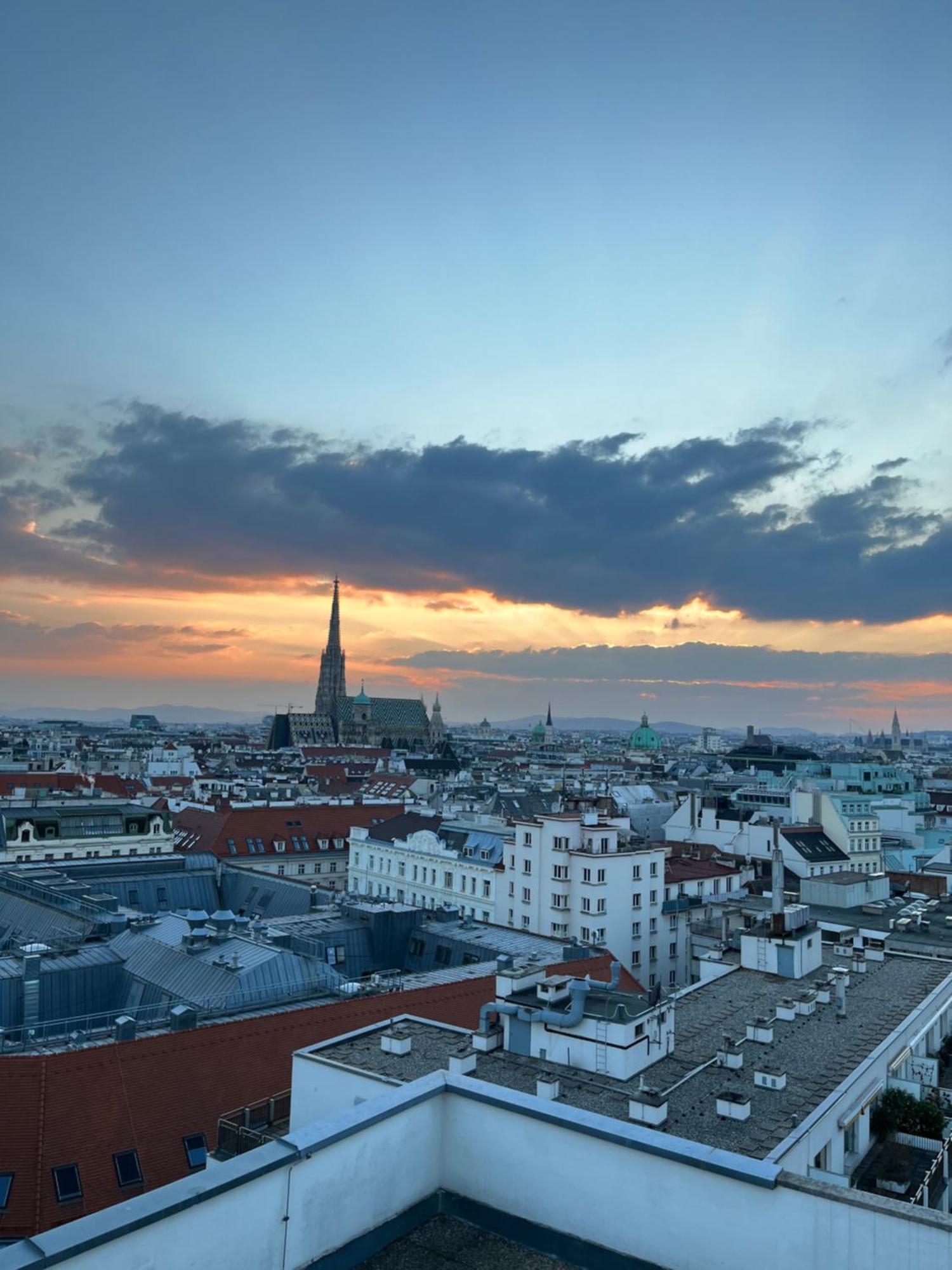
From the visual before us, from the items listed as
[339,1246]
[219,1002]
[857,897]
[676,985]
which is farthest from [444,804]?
[339,1246]

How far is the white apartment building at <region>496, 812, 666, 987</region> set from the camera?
204 feet

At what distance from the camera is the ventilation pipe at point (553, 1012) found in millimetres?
24031

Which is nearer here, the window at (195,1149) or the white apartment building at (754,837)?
the window at (195,1149)

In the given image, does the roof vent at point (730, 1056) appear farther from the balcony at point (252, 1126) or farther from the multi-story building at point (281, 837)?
the multi-story building at point (281, 837)

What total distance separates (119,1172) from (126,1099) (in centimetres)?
186

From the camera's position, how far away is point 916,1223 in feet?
42.3

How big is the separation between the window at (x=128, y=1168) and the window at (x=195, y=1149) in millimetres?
1443

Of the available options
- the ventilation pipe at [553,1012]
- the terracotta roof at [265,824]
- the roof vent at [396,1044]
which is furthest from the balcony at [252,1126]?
the terracotta roof at [265,824]

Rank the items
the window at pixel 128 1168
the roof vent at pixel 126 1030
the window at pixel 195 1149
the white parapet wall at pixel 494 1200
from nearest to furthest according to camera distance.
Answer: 1. the white parapet wall at pixel 494 1200
2. the window at pixel 128 1168
3. the window at pixel 195 1149
4. the roof vent at pixel 126 1030

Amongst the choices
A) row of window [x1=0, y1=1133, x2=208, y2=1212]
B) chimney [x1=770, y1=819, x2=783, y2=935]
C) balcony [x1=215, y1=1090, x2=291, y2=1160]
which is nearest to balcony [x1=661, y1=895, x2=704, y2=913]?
chimney [x1=770, y1=819, x2=783, y2=935]

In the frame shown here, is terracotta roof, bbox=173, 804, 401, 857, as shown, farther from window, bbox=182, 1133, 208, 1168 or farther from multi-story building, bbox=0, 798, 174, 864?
window, bbox=182, 1133, 208, 1168

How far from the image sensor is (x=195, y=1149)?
27.7m

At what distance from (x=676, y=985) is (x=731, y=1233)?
53597 mm

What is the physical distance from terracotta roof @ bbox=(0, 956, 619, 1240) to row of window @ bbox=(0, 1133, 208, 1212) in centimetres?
11
